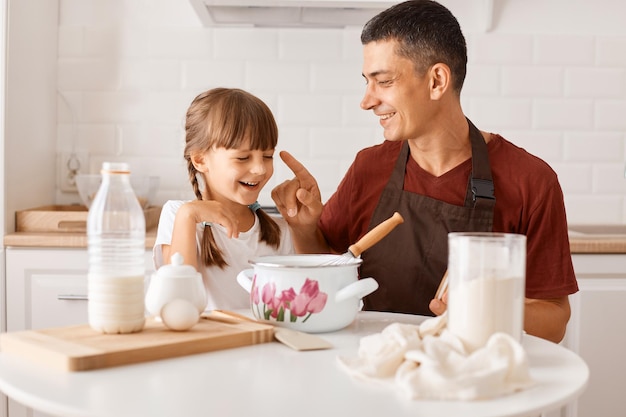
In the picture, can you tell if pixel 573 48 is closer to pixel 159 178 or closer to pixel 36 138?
pixel 159 178

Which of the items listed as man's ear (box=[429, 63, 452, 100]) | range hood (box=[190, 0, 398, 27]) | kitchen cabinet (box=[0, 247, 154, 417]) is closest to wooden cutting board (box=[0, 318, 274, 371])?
man's ear (box=[429, 63, 452, 100])

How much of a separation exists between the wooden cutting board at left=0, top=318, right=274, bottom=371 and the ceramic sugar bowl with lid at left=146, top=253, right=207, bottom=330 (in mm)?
21

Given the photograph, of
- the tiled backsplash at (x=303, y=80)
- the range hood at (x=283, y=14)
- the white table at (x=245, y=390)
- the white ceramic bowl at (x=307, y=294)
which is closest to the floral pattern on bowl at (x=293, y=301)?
the white ceramic bowl at (x=307, y=294)

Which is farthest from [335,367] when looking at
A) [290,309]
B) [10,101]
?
[10,101]

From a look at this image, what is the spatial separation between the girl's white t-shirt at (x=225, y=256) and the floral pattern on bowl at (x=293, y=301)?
51 centimetres

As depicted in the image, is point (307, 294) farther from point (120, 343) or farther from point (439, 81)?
point (439, 81)

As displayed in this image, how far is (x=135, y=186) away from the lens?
2.86 metres

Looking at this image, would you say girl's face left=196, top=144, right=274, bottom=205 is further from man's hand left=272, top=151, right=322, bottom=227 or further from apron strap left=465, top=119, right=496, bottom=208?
apron strap left=465, top=119, right=496, bottom=208

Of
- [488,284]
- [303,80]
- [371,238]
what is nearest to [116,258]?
[371,238]

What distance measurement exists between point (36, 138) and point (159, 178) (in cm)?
45

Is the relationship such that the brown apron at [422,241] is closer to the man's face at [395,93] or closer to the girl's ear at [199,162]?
the man's face at [395,93]

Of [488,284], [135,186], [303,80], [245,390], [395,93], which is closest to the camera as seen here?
[245,390]

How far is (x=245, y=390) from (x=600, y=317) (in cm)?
181

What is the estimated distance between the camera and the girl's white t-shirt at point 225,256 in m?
1.80
